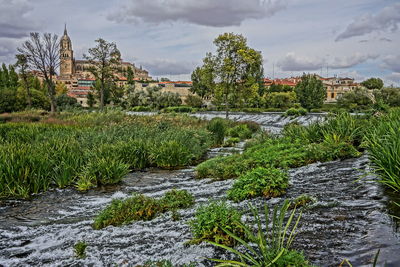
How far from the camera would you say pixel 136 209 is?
6.00 meters

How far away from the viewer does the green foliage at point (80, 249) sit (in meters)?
4.48

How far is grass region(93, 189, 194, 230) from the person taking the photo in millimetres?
5709

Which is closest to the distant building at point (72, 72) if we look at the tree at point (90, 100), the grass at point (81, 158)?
the tree at point (90, 100)

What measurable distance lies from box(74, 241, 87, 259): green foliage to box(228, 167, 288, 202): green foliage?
9.77ft

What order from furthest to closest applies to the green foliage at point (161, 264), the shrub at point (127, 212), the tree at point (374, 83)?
the tree at point (374, 83) < the shrub at point (127, 212) < the green foliage at point (161, 264)

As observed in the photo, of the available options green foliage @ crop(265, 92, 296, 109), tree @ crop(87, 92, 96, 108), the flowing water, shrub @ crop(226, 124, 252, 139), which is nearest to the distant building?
tree @ crop(87, 92, 96, 108)

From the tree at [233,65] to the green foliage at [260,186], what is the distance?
2624 centimetres

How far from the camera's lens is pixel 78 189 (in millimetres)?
8617

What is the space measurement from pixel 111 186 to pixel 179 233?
4565 mm

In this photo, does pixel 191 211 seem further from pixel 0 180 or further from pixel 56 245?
pixel 0 180

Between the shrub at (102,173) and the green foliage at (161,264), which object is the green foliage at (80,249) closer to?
the green foliage at (161,264)

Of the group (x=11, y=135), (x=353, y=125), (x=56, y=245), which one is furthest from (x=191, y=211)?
(x=11, y=135)

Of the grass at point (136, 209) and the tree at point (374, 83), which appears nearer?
the grass at point (136, 209)

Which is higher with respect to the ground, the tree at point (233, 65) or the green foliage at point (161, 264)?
the tree at point (233, 65)
